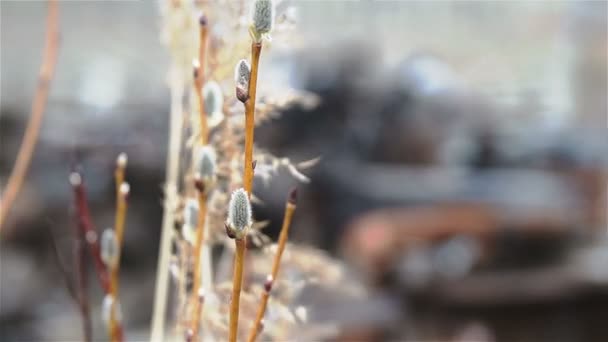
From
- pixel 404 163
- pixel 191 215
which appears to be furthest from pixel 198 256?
pixel 404 163

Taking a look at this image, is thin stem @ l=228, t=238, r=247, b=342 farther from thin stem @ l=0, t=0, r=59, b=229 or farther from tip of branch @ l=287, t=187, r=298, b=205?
thin stem @ l=0, t=0, r=59, b=229

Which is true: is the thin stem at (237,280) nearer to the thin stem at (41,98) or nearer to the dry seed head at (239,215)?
the dry seed head at (239,215)

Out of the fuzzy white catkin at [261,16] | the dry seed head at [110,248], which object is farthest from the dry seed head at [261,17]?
the dry seed head at [110,248]

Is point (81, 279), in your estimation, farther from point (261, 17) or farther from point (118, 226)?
point (261, 17)

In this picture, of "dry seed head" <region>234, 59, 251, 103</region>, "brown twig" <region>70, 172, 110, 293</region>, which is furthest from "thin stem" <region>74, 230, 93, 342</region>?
"dry seed head" <region>234, 59, 251, 103</region>

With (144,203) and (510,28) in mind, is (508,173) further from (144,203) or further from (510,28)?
(144,203)

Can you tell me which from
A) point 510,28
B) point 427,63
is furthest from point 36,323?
point 510,28
